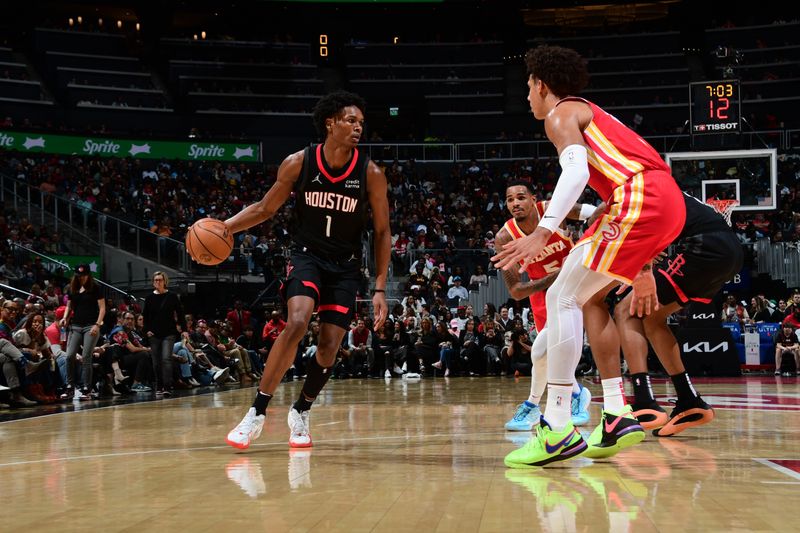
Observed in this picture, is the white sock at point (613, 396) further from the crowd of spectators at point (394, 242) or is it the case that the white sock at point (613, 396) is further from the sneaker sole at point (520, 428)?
the crowd of spectators at point (394, 242)

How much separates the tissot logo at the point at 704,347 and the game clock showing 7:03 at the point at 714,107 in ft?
20.9

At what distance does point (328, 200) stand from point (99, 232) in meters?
15.6

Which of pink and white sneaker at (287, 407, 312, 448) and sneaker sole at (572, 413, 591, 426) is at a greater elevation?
pink and white sneaker at (287, 407, 312, 448)

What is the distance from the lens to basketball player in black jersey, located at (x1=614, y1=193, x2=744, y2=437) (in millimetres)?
5113

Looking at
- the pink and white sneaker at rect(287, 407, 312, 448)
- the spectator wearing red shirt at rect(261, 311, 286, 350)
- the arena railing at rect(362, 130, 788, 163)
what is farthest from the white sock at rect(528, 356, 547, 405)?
the arena railing at rect(362, 130, 788, 163)

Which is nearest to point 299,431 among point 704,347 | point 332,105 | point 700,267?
point 332,105

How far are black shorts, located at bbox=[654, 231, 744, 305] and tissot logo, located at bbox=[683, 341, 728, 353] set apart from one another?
29.5 ft

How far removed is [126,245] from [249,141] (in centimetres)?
1175

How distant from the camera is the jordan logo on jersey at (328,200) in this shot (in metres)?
5.58

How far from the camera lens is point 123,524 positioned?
2.93 meters

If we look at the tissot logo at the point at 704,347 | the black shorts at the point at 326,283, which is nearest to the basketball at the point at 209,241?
the black shorts at the point at 326,283

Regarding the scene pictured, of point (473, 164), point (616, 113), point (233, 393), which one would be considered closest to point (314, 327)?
point (233, 393)

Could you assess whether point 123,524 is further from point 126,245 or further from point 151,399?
point 126,245

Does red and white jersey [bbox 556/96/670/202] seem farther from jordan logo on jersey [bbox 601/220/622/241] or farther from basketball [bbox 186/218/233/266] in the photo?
basketball [bbox 186/218/233/266]
